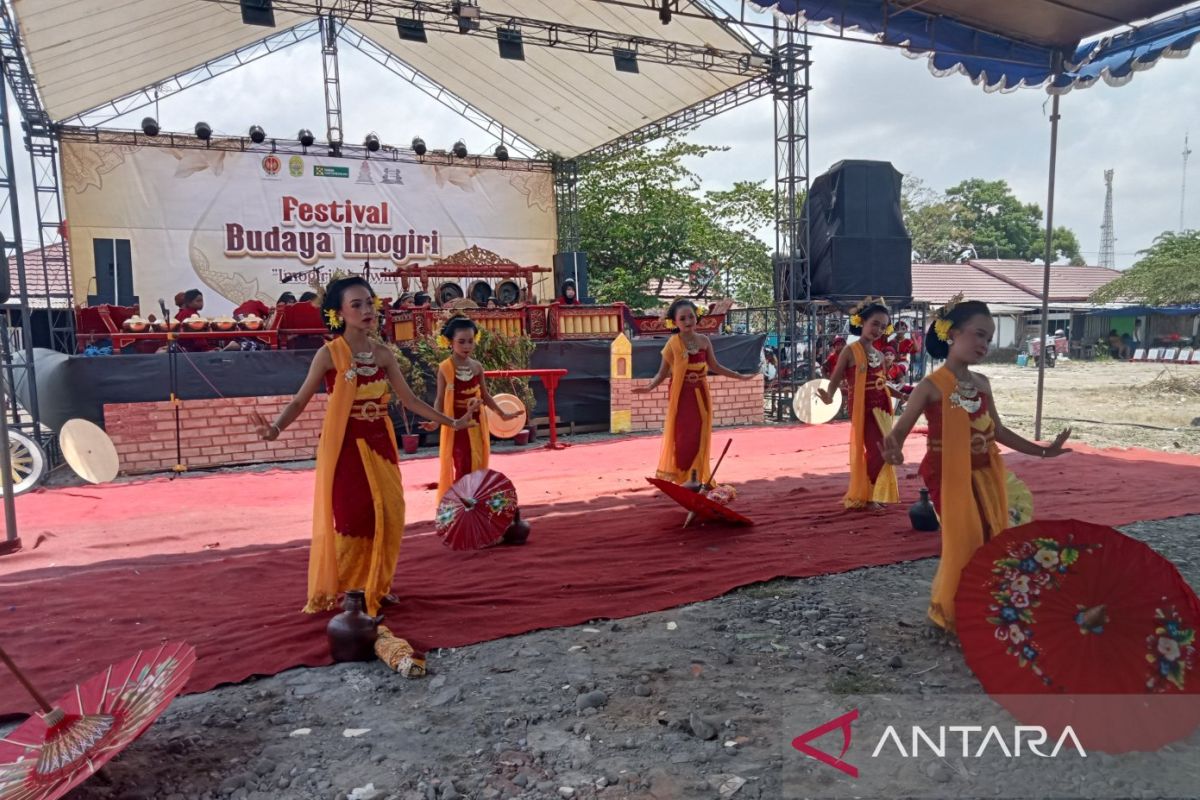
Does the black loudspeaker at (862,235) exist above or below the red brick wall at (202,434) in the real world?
above

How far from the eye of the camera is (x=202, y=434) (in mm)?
9094

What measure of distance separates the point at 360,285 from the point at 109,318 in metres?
7.98

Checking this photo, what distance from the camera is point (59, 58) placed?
11117mm

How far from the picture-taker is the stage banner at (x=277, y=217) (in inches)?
538

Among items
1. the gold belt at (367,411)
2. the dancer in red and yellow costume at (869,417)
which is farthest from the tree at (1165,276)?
the gold belt at (367,411)

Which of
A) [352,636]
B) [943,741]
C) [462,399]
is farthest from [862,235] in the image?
[352,636]

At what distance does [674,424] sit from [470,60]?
10506 mm

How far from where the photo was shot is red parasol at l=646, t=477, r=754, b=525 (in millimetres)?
4816

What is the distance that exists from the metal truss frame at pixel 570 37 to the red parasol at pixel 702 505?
326 inches

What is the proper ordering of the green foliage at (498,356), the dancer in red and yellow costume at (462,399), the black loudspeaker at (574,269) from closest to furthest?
the dancer in red and yellow costume at (462,399) → the green foliage at (498,356) → the black loudspeaker at (574,269)

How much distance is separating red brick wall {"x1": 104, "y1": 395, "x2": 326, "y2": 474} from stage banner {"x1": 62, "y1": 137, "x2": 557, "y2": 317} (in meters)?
4.19

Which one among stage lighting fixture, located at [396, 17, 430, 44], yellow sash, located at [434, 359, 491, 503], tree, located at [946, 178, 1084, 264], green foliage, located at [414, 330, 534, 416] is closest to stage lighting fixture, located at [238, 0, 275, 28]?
stage lighting fixture, located at [396, 17, 430, 44]

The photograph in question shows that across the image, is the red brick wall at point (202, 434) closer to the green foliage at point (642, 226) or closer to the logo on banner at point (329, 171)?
the logo on banner at point (329, 171)

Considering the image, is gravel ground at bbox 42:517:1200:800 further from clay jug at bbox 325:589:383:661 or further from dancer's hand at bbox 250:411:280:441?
dancer's hand at bbox 250:411:280:441
